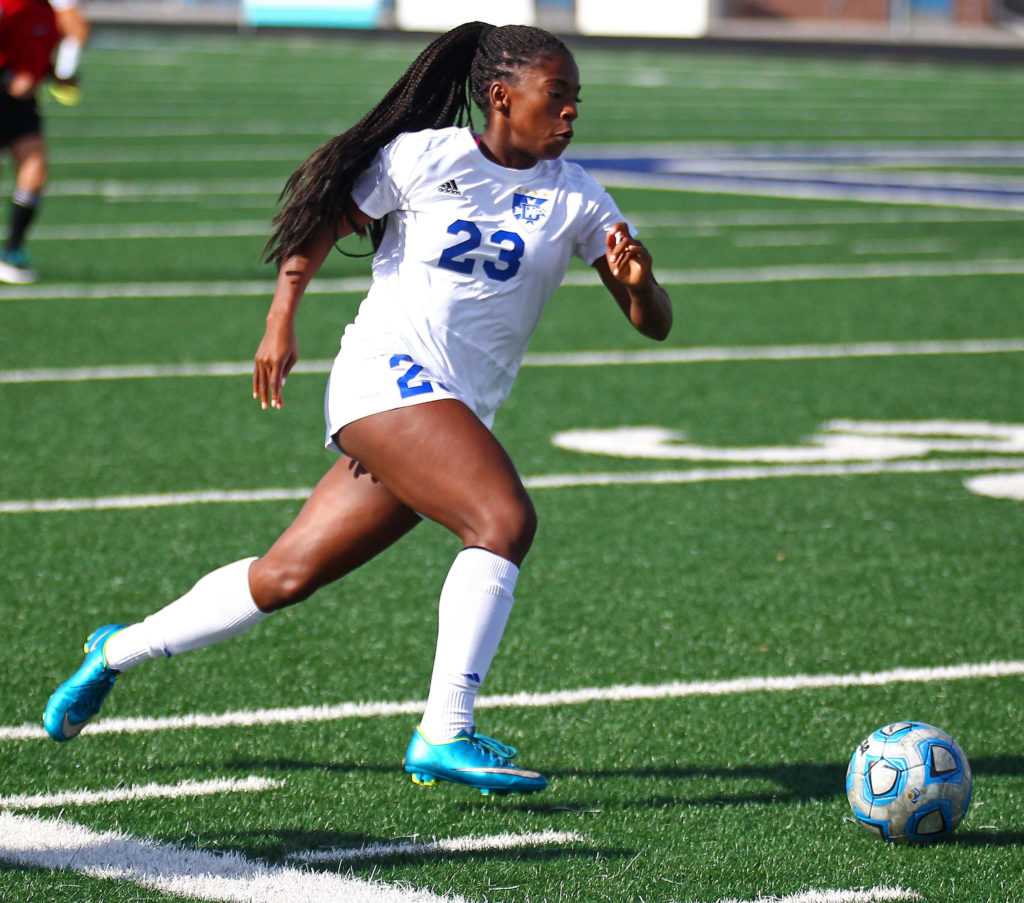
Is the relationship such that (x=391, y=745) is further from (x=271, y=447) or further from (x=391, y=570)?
Result: (x=271, y=447)

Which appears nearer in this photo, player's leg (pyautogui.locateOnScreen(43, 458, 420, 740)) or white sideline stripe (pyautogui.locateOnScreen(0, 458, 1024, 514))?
player's leg (pyautogui.locateOnScreen(43, 458, 420, 740))

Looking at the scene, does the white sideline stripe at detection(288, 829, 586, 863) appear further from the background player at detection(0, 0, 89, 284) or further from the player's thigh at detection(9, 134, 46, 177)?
the player's thigh at detection(9, 134, 46, 177)

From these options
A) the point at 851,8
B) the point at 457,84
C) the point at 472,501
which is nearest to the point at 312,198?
the point at 457,84

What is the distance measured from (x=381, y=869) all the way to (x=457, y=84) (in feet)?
6.32

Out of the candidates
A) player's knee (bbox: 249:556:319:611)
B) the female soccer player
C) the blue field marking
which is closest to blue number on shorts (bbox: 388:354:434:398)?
the female soccer player

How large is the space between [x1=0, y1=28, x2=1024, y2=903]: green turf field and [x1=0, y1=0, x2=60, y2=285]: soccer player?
0.37 meters

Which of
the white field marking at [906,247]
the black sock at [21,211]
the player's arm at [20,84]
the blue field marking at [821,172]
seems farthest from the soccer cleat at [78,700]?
the blue field marking at [821,172]

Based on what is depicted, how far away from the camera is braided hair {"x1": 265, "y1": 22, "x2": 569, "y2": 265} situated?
4129 mm

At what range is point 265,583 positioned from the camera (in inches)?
162

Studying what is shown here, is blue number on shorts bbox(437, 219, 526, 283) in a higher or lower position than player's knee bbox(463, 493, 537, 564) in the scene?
higher

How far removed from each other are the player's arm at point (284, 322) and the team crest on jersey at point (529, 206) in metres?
0.44

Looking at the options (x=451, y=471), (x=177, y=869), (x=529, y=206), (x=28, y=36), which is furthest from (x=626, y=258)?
(x=28, y=36)

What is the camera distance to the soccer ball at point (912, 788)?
388 centimetres

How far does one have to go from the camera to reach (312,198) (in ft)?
13.5
